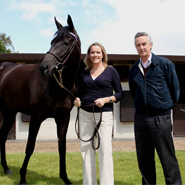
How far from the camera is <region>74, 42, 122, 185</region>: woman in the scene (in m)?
2.76

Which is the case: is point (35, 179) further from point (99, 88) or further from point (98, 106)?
point (99, 88)

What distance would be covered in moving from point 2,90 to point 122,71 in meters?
6.11

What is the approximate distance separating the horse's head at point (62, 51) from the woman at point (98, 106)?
0.26 m

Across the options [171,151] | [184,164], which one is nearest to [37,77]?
[171,151]

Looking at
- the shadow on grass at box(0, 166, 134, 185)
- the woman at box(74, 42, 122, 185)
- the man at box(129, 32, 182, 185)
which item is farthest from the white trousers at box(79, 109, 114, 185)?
the shadow on grass at box(0, 166, 134, 185)

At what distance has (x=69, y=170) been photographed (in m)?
4.36

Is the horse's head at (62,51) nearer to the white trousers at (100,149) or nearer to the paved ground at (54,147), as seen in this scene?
the white trousers at (100,149)

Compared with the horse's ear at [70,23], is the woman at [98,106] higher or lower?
lower

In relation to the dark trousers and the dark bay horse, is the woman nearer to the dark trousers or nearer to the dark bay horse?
the dark bay horse

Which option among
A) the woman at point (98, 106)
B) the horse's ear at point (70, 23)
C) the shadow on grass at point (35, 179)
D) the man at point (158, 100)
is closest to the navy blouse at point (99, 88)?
the woman at point (98, 106)

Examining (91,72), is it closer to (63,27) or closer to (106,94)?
(106,94)

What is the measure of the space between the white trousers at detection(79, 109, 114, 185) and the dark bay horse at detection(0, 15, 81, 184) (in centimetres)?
55

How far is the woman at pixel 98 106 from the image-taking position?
2762 millimetres

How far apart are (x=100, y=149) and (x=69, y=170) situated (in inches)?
71.9
